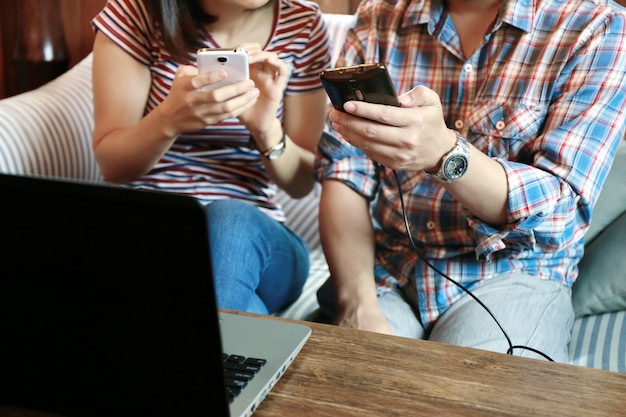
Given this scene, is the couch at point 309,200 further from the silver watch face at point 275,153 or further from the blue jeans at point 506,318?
the silver watch face at point 275,153

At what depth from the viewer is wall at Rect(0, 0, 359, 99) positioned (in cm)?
231

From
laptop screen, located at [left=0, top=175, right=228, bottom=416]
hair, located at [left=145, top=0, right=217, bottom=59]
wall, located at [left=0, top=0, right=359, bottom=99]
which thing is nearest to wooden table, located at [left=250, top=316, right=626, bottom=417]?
laptop screen, located at [left=0, top=175, right=228, bottom=416]

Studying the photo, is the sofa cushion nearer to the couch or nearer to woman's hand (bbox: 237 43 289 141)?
the couch

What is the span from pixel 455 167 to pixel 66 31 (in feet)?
5.67

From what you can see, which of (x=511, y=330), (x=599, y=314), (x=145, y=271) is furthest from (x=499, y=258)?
(x=145, y=271)

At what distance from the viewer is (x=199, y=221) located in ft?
1.77

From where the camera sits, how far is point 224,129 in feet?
4.63

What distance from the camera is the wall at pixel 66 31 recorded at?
2.31m

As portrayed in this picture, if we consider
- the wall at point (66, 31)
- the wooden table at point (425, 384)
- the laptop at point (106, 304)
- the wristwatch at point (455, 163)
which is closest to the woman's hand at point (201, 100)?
the wristwatch at point (455, 163)

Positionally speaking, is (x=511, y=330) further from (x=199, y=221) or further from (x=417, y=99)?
(x=199, y=221)

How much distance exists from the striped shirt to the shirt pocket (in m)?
0.37

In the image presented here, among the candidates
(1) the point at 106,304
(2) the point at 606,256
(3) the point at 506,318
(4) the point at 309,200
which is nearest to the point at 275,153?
(4) the point at 309,200

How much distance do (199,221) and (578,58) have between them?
2.58 ft

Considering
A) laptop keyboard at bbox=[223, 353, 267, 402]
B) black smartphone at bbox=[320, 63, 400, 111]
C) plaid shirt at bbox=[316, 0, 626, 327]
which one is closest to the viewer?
laptop keyboard at bbox=[223, 353, 267, 402]
